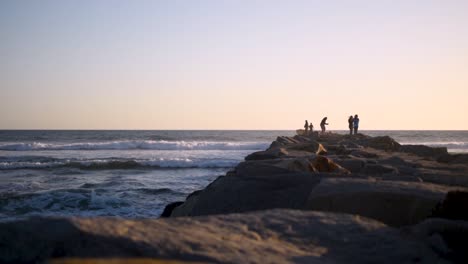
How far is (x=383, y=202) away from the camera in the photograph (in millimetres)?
2781

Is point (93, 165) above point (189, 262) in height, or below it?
below

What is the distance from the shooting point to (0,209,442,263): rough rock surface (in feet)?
4.55

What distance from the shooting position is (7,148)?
30391 millimetres

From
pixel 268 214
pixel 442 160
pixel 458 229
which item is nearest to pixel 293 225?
pixel 268 214

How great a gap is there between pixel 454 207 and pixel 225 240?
1404 millimetres

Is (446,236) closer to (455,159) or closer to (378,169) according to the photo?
(378,169)

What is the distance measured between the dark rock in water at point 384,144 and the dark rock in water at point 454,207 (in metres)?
10.3

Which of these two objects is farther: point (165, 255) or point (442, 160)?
point (442, 160)

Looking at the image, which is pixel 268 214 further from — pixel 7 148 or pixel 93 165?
pixel 7 148

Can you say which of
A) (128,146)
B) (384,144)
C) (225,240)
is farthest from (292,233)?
(128,146)

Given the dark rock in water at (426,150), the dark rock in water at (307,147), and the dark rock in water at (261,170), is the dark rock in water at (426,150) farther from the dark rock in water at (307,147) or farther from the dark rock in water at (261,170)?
the dark rock in water at (261,170)

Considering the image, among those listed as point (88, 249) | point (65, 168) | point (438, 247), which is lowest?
point (65, 168)

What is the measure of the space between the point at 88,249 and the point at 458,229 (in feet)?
5.50

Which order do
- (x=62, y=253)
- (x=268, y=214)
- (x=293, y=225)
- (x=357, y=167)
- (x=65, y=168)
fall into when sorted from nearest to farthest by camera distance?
(x=62, y=253) < (x=293, y=225) < (x=268, y=214) < (x=357, y=167) < (x=65, y=168)
